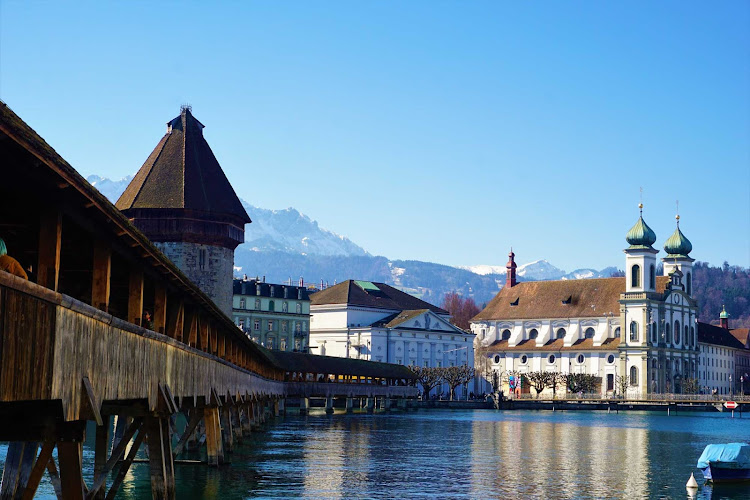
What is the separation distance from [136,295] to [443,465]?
2719 cm

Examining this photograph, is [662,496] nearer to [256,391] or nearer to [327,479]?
[327,479]

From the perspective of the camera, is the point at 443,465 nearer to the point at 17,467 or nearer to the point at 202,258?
the point at 202,258

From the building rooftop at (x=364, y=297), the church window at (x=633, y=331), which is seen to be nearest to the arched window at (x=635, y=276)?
the church window at (x=633, y=331)

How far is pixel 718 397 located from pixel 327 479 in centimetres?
10261

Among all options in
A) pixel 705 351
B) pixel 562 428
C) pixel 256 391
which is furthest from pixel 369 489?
pixel 705 351

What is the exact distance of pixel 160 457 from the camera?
79.0 feet

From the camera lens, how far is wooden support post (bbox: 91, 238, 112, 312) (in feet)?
58.2

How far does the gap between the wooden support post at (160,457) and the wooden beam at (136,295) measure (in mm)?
2368

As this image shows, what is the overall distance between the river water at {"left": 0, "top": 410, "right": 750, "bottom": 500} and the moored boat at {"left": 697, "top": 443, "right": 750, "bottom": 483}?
871 mm

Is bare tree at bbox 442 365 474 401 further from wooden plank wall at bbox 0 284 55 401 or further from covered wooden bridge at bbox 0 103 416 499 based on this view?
wooden plank wall at bbox 0 284 55 401

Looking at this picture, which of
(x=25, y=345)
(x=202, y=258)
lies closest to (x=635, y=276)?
(x=202, y=258)

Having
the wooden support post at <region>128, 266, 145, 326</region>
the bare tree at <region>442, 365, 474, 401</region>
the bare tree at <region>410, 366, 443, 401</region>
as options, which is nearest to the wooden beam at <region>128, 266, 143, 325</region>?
the wooden support post at <region>128, 266, 145, 326</region>

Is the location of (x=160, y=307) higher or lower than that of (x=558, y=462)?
higher

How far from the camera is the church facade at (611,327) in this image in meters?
150
